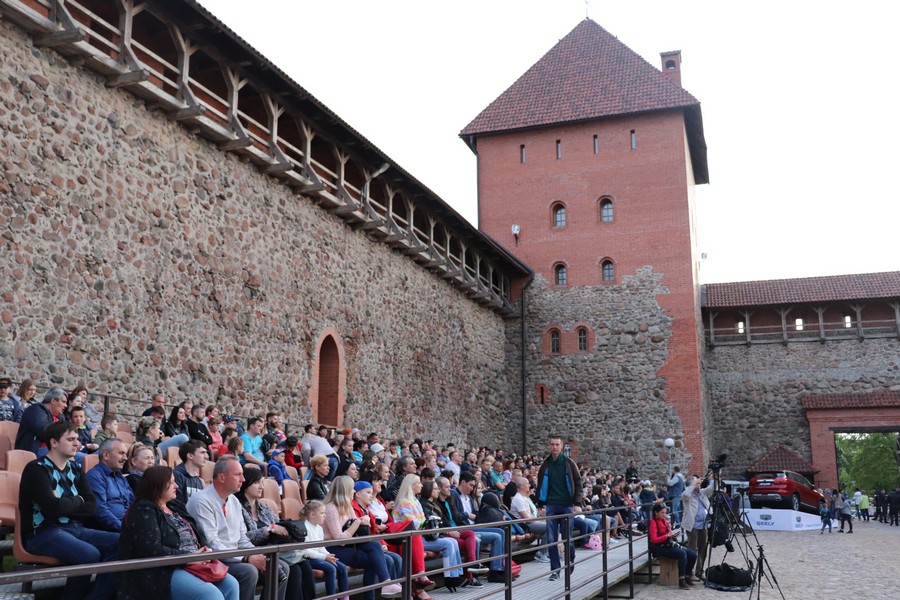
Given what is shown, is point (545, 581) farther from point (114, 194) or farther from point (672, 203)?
point (672, 203)

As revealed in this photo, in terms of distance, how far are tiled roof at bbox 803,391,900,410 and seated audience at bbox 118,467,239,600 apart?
26.5m

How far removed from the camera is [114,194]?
11336 mm

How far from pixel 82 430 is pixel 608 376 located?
68.7 ft

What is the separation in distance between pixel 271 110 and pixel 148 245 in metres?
4.14

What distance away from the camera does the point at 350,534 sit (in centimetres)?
695

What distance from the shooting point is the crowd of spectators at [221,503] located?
4.72 metres

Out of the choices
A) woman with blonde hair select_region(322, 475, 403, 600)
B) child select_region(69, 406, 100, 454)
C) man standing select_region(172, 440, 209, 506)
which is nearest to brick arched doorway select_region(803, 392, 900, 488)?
woman with blonde hair select_region(322, 475, 403, 600)

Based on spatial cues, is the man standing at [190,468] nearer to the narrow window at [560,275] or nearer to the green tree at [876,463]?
the narrow window at [560,275]

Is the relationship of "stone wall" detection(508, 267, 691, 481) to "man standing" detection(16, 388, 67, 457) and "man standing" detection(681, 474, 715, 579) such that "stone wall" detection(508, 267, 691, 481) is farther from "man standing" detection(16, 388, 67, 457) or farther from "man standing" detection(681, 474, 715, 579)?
"man standing" detection(16, 388, 67, 457)

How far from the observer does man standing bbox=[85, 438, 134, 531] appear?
5.69 meters

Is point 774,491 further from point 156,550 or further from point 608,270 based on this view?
point 156,550


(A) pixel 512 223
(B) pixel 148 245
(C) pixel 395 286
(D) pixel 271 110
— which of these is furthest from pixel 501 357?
(B) pixel 148 245

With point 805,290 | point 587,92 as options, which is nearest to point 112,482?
point 587,92

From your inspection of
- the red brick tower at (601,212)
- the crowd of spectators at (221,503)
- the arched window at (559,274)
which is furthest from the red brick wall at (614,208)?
the crowd of spectators at (221,503)
